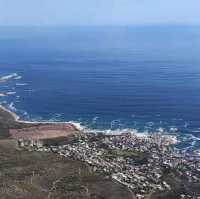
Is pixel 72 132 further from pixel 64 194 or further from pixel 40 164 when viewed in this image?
pixel 64 194

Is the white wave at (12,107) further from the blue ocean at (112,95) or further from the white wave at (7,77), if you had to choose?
the white wave at (7,77)

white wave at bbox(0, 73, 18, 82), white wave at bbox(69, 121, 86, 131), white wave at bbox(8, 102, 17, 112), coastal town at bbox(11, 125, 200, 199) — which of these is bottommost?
coastal town at bbox(11, 125, 200, 199)

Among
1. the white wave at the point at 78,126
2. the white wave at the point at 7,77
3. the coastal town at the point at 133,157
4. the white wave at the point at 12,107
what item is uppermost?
the white wave at the point at 7,77

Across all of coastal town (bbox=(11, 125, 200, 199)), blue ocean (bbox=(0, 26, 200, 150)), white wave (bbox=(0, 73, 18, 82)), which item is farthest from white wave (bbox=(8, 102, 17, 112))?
white wave (bbox=(0, 73, 18, 82))

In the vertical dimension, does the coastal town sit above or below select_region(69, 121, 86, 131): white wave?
below

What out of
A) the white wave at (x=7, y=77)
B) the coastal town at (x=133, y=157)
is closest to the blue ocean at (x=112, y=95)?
the white wave at (x=7, y=77)

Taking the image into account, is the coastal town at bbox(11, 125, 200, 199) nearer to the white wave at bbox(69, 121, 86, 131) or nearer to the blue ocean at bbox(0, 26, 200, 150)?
the white wave at bbox(69, 121, 86, 131)

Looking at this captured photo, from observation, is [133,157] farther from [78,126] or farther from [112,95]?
[112,95]

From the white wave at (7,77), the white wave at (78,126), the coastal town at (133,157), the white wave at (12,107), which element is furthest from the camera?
the white wave at (7,77)

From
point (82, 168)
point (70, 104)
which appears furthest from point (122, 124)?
point (82, 168)
